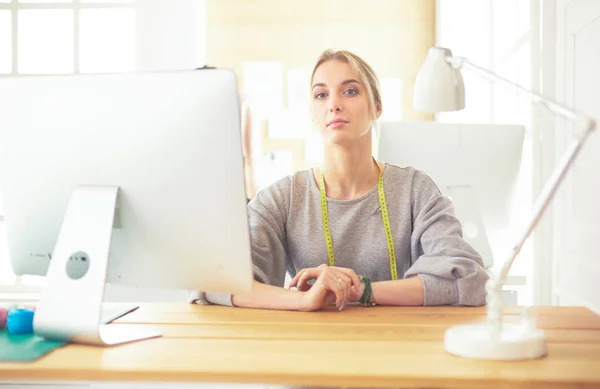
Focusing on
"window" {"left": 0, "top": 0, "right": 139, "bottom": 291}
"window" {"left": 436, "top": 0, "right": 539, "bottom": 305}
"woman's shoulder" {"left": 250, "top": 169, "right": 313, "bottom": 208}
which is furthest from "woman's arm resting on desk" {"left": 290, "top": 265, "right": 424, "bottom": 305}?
"window" {"left": 0, "top": 0, "right": 139, "bottom": 291}

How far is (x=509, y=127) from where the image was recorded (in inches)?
91.1

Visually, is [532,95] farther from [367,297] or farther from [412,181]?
[412,181]

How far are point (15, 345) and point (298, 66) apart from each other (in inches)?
119

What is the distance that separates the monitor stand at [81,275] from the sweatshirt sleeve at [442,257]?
66 centimetres

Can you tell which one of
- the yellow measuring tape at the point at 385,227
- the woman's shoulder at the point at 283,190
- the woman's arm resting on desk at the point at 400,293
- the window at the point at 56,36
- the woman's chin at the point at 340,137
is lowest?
the woman's arm resting on desk at the point at 400,293

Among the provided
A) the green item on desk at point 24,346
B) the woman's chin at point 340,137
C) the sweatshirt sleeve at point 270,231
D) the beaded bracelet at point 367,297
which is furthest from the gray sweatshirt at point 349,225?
the green item on desk at point 24,346

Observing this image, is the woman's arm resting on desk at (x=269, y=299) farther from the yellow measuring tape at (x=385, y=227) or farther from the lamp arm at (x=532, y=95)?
the lamp arm at (x=532, y=95)

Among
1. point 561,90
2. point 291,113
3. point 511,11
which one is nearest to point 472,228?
point 561,90

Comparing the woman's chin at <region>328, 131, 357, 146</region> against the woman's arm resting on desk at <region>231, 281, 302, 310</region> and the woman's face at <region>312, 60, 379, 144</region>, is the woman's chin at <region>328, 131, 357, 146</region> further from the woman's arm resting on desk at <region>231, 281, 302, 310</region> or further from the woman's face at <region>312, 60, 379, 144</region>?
the woman's arm resting on desk at <region>231, 281, 302, 310</region>

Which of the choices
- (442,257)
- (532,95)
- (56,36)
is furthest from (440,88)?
(56,36)

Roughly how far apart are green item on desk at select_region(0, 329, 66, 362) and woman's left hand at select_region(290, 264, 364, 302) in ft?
1.89

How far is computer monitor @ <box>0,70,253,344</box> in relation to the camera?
3.81ft

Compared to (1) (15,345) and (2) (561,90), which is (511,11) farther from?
(1) (15,345)

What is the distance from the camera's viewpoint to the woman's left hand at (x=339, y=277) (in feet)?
4.96
